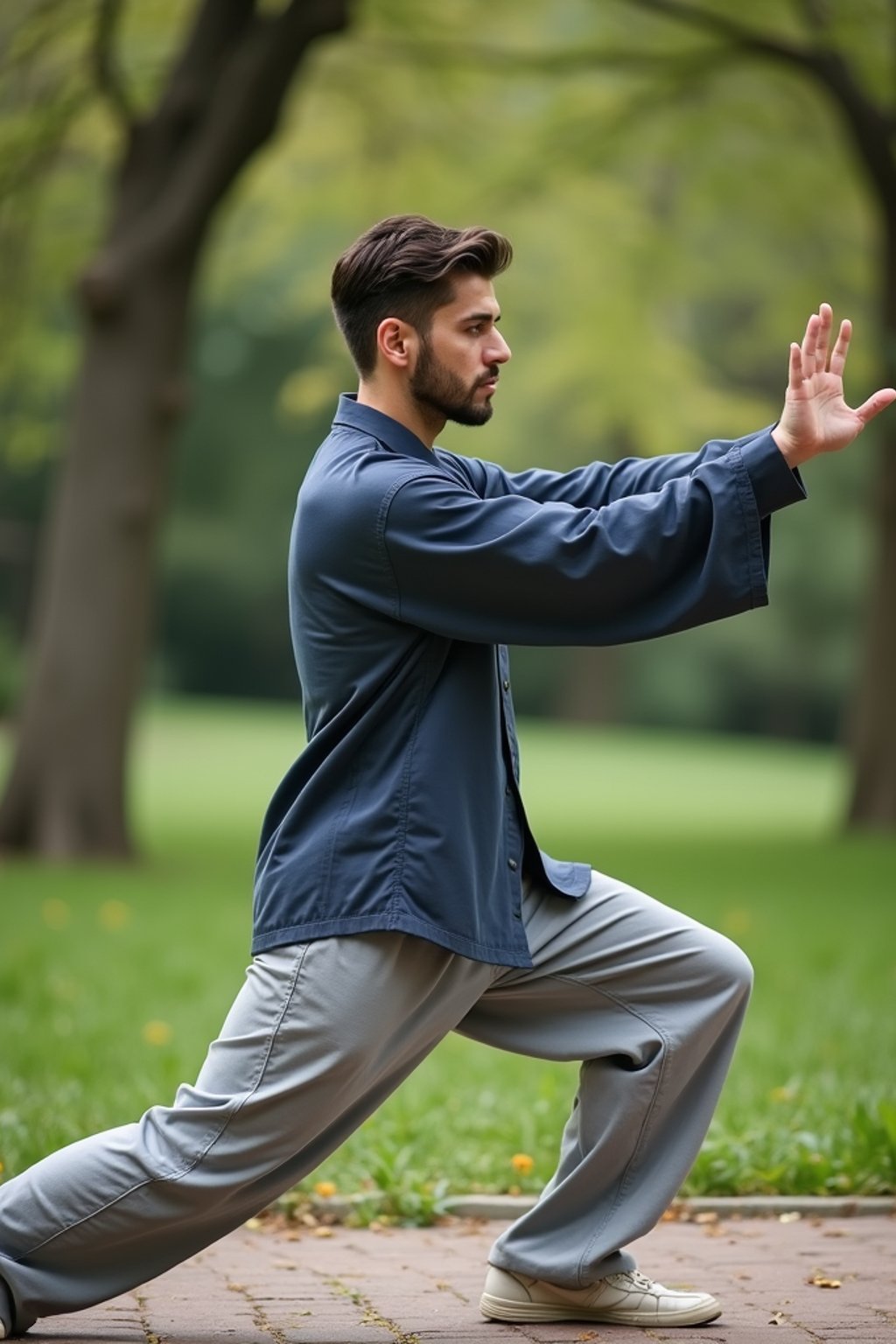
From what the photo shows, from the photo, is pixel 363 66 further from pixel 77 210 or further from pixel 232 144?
pixel 232 144

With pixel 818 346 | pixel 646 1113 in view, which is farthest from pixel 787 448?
pixel 646 1113

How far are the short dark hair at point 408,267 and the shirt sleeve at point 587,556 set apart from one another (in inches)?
14.0

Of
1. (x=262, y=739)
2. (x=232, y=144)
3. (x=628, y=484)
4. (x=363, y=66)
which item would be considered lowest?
(x=262, y=739)

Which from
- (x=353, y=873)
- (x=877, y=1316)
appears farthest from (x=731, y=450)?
(x=877, y=1316)

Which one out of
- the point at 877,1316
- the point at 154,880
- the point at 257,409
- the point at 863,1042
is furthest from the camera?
the point at 257,409

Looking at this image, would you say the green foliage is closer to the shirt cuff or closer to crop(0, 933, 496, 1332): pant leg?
the shirt cuff

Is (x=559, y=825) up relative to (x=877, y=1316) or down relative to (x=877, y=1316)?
down

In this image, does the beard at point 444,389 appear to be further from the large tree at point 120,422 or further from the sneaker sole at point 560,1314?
the large tree at point 120,422

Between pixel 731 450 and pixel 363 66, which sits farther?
pixel 363 66

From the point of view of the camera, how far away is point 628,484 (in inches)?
167

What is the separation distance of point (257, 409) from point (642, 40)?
30.3m

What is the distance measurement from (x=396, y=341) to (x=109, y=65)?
463 inches

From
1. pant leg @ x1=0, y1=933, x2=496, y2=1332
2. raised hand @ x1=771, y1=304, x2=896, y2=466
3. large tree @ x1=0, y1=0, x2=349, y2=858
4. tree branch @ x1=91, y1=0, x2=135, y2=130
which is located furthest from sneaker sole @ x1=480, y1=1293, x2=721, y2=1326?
tree branch @ x1=91, y1=0, x2=135, y2=130

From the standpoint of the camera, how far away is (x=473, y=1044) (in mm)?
7844
